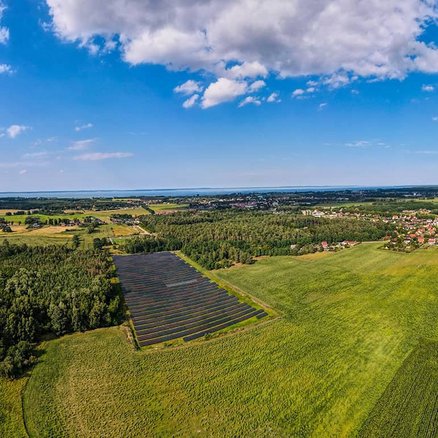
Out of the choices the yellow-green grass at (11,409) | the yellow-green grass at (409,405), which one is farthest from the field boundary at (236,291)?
the yellow-green grass at (11,409)

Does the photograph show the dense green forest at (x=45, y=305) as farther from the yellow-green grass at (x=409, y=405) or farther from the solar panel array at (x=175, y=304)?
the yellow-green grass at (x=409, y=405)

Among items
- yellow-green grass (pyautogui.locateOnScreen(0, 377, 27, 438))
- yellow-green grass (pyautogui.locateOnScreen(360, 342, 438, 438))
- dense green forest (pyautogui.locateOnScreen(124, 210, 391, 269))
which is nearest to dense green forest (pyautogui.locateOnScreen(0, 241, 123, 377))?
yellow-green grass (pyautogui.locateOnScreen(0, 377, 27, 438))

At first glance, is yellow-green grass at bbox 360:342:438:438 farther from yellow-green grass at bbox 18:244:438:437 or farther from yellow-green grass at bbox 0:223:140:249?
yellow-green grass at bbox 0:223:140:249

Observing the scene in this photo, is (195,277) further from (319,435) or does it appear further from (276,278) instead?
(319,435)

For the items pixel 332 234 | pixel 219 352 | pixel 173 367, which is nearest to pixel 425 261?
pixel 332 234

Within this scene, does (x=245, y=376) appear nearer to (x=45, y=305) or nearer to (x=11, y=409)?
(x=11, y=409)
